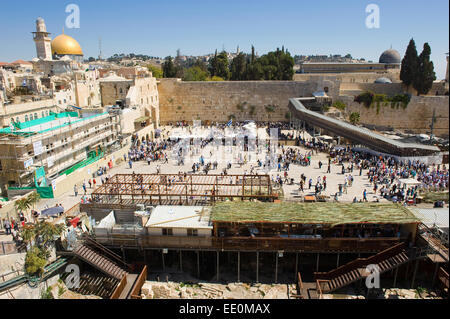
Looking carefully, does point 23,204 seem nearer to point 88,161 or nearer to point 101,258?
point 101,258

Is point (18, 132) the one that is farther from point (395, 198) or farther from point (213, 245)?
point (395, 198)

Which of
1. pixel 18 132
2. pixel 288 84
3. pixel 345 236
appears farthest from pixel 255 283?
pixel 288 84

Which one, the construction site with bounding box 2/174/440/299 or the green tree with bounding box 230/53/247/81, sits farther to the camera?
the green tree with bounding box 230/53/247/81

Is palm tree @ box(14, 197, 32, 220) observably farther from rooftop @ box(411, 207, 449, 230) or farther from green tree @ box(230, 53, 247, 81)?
green tree @ box(230, 53, 247, 81)

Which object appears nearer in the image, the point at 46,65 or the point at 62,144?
the point at 62,144

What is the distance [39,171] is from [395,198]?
19278 millimetres

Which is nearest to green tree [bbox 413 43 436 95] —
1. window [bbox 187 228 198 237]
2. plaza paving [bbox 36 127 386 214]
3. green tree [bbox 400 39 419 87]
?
green tree [bbox 400 39 419 87]

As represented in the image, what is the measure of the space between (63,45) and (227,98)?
25.2 m

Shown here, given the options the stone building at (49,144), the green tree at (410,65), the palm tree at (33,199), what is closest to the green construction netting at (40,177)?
the stone building at (49,144)

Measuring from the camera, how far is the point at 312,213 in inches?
462

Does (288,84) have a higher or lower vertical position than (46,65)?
lower

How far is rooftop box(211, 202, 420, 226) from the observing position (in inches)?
435

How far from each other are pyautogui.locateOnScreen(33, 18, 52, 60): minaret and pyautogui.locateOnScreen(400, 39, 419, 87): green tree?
44606 mm
